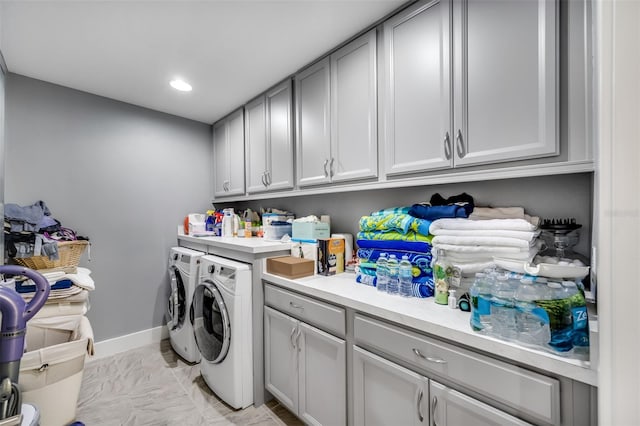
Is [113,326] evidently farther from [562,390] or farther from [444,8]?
[444,8]

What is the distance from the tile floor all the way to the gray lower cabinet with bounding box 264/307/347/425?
9.4 inches

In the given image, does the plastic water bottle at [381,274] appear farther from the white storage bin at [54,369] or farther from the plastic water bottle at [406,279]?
the white storage bin at [54,369]

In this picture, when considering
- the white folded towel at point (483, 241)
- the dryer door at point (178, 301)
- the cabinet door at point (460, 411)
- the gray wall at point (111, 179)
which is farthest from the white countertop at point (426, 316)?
the gray wall at point (111, 179)

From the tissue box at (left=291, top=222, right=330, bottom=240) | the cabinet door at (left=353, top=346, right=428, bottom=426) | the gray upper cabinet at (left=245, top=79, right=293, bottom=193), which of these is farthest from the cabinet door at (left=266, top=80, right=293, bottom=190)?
the cabinet door at (left=353, top=346, right=428, bottom=426)

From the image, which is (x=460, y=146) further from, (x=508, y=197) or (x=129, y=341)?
(x=129, y=341)

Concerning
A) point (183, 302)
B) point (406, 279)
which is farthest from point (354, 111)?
point (183, 302)

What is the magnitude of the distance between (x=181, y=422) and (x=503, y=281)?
201 centimetres

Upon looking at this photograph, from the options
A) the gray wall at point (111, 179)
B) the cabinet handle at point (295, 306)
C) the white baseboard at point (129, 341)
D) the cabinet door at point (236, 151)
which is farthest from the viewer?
the cabinet door at point (236, 151)

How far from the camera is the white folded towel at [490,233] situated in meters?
1.06

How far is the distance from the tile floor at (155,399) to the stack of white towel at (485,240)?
1.46 meters

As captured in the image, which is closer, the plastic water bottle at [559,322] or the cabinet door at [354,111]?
the plastic water bottle at [559,322]

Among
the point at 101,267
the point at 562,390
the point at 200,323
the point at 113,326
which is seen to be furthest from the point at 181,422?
the point at 562,390

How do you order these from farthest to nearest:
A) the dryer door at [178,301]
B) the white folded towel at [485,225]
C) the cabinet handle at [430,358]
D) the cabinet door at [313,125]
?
the dryer door at [178,301], the cabinet door at [313,125], the white folded towel at [485,225], the cabinet handle at [430,358]

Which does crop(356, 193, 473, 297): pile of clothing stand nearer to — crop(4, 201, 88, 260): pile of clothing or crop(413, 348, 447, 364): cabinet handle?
crop(413, 348, 447, 364): cabinet handle
